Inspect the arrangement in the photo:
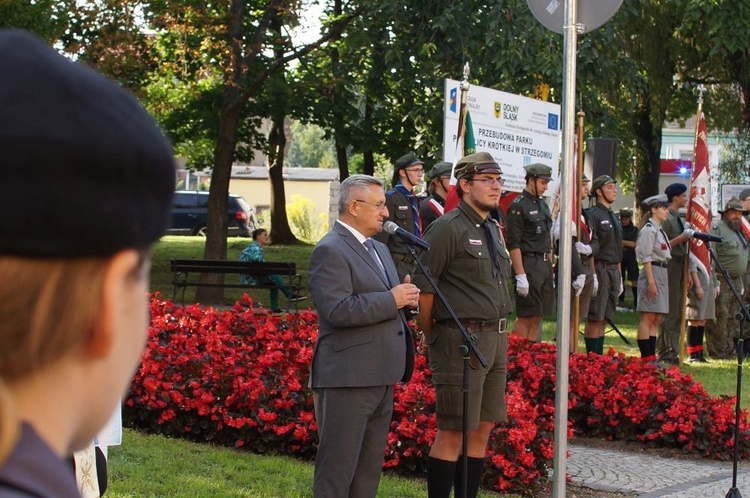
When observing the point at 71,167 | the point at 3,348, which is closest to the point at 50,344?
the point at 3,348

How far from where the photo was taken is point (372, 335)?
19.0 feet

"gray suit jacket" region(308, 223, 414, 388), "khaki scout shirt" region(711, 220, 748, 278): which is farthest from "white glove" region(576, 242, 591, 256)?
"gray suit jacket" region(308, 223, 414, 388)

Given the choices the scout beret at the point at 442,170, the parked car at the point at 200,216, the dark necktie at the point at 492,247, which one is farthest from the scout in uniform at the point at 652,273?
the parked car at the point at 200,216

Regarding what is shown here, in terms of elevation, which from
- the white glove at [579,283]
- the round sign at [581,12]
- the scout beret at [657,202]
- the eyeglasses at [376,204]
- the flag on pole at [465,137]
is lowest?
the white glove at [579,283]

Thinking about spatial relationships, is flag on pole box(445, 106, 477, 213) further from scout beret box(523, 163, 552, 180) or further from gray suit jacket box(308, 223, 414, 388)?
gray suit jacket box(308, 223, 414, 388)

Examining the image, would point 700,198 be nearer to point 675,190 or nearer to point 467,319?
point 675,190

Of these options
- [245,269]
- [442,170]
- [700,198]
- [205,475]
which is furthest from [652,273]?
[245,269]

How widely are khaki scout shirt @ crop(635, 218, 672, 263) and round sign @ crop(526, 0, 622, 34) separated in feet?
26.1

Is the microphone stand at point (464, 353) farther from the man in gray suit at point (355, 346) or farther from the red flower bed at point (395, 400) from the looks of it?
the red flower bed at point (395, 400)

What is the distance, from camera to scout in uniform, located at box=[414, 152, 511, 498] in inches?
256

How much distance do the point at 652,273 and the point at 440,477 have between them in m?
7.58

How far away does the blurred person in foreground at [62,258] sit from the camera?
3.25 feet

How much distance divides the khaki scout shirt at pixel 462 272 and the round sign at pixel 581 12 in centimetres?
132

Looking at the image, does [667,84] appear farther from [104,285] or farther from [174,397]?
[104,285]
